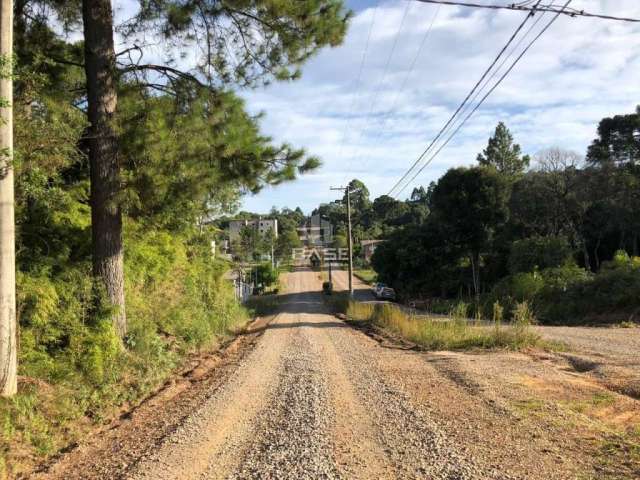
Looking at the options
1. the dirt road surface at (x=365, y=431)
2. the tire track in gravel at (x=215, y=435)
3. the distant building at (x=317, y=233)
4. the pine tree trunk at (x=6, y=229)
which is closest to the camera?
the dirt road surface at (x=365, y=431)

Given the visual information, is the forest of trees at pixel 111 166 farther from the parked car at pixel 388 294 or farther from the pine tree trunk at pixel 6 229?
the parked car at pixel 388 294

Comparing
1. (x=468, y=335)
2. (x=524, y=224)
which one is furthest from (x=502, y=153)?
(x=468, y=335)

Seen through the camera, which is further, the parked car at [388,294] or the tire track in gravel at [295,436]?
the parked car at [388,294]

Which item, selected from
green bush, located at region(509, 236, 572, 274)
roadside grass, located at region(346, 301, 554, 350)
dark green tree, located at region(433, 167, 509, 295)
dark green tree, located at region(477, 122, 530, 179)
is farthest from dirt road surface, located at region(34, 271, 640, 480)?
dark green tree, located at region(477, 122, 530, 179)

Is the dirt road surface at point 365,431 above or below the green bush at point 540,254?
below

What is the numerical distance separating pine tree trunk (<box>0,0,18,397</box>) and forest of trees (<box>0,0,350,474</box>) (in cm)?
8

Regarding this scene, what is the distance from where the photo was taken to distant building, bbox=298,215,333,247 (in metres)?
134

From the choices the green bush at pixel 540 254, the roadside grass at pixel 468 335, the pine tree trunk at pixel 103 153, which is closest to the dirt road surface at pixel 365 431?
the roadside grass at pixel 468 335

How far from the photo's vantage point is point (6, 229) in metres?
5.90

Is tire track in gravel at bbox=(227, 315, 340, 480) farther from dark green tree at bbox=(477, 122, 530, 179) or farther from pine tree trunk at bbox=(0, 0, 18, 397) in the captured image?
dark green tree at bbox=(477, 122, 530, 179)

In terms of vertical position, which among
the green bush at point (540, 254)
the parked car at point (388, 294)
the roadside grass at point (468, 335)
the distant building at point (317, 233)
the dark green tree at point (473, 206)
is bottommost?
the parked car at point (388, 294)

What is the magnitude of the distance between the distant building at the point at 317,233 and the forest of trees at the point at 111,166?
114 meters

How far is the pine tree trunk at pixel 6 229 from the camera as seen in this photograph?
573 cm

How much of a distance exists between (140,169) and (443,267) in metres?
34.6
